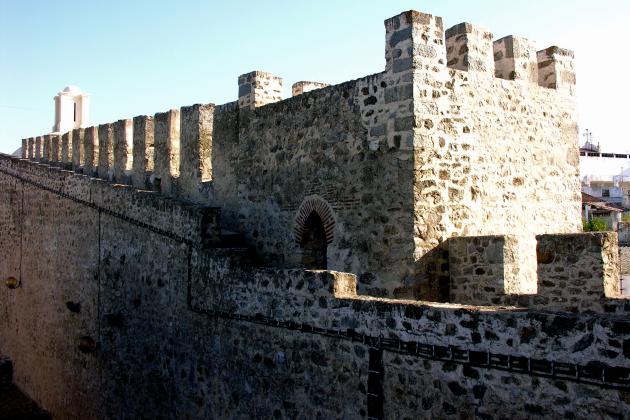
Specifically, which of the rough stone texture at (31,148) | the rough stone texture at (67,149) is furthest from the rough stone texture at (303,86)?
the rough stone texture at (31,148)

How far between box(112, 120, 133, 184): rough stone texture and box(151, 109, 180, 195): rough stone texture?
1.13m

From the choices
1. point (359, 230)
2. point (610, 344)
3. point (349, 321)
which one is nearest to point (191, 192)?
point (359, 230)

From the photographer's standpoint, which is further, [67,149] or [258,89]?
[67,149]

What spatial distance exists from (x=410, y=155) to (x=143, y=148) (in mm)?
6825

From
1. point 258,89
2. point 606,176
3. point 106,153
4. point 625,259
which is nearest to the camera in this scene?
point 258,89

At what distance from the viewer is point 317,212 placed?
943 centimetres

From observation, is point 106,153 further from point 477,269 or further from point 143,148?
point 477,269

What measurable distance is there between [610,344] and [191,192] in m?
8.95

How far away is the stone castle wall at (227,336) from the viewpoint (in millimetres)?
4906

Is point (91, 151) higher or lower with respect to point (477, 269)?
higher

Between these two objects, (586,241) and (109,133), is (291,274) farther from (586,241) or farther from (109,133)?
(109,133)

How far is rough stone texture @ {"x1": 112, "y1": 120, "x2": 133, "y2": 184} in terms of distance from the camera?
13734mm

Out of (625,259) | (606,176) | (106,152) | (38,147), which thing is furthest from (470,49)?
(606,176)

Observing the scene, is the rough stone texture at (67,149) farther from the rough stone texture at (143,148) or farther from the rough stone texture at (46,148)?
the rough stone texture at (143,148)
